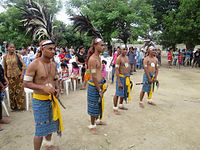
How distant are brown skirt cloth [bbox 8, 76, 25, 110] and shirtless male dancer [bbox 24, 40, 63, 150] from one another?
244 cm

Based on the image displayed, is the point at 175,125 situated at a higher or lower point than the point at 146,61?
lower

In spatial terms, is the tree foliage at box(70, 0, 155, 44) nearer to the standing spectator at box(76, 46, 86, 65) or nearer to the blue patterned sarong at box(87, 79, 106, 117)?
the standing spectator at box(76, 46, 86, 65)

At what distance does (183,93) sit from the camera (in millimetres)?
7973

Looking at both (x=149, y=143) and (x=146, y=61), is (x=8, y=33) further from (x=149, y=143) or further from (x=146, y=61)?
(x=149, y=143)

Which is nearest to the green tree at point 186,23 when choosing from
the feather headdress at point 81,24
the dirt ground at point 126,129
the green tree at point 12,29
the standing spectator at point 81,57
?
the feather headdress at point 81,24

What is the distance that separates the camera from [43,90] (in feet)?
9.52

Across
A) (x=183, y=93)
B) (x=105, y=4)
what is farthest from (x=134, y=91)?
(x=105, y=4)

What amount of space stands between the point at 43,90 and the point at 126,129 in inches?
85.4

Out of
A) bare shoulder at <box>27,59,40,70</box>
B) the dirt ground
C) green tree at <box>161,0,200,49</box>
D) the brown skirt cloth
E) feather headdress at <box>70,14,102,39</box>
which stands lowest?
the dirt ground

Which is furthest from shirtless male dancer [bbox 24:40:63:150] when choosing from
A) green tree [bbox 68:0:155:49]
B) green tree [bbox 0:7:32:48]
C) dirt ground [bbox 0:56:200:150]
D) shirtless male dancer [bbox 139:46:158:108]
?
green tree [bbox 0:7:32:48]

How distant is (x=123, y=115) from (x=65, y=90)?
10.6ft

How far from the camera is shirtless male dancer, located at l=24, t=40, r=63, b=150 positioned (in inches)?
114

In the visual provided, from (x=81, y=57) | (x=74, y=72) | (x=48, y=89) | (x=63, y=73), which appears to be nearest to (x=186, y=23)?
(x=81, y=57)

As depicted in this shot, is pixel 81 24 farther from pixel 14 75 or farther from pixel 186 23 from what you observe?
pixel 186 23
